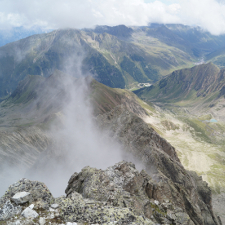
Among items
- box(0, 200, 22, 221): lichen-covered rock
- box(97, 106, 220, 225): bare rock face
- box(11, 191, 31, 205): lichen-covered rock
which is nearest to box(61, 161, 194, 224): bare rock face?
box(97, 106, 220, 225): bare rock face

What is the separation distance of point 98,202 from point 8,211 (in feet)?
33.8

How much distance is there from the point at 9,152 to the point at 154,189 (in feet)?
389

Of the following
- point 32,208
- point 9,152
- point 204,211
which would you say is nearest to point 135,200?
point 32,208

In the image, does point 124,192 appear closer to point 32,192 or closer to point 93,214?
point 93,214

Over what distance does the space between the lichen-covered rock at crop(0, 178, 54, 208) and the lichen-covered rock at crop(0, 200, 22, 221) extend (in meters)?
1.88

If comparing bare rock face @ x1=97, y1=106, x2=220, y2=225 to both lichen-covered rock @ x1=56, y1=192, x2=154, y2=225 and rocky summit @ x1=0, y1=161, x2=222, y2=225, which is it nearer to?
rocky summit @ x1=0, y1=161, x2=222, y2=225

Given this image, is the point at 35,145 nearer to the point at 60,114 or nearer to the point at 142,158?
the point at 60,114

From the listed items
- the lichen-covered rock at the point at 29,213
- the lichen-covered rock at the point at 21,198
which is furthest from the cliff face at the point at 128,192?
the lichen-covered rock at the point at 29,213

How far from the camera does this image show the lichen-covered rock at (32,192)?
19125 mm

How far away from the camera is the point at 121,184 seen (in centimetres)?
3503

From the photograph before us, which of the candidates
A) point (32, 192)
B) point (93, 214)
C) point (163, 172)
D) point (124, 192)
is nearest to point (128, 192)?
point (124, 192)

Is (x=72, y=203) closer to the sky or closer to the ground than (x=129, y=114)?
closer to the ground

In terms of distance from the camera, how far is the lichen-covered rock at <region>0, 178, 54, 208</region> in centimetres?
1912

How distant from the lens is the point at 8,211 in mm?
16469
